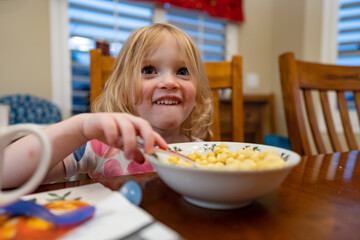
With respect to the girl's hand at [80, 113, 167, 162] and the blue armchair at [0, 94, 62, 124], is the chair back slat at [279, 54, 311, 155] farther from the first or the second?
the blue armchair at [0, 94, 62, 124]

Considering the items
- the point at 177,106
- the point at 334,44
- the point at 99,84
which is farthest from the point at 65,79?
the point at 334,44

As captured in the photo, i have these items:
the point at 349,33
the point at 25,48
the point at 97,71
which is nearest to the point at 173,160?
the point at 97,71

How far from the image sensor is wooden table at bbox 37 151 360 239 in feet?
0.95

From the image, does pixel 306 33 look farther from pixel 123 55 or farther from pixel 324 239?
pixel 324 239

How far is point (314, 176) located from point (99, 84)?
751 mm

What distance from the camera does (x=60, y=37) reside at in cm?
198

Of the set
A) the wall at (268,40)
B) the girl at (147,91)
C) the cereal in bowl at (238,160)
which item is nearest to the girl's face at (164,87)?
the girl at (147,91)

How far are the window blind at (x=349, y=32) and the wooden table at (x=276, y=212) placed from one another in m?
2.24

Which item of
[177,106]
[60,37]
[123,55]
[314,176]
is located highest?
[60,37]

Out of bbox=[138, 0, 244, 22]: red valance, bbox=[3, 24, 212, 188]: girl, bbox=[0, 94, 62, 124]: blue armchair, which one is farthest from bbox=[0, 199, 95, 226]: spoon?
bbox=[138, 0, 244, 22]: red valance

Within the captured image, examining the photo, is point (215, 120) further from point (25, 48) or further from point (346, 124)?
point (25, 48)

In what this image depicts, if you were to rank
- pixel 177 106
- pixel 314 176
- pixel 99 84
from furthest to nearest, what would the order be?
1. pixel 99 84
2. pixel 177 106
3. pixel 314 176

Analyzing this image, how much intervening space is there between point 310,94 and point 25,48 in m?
1.88

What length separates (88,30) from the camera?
6.80 feet
